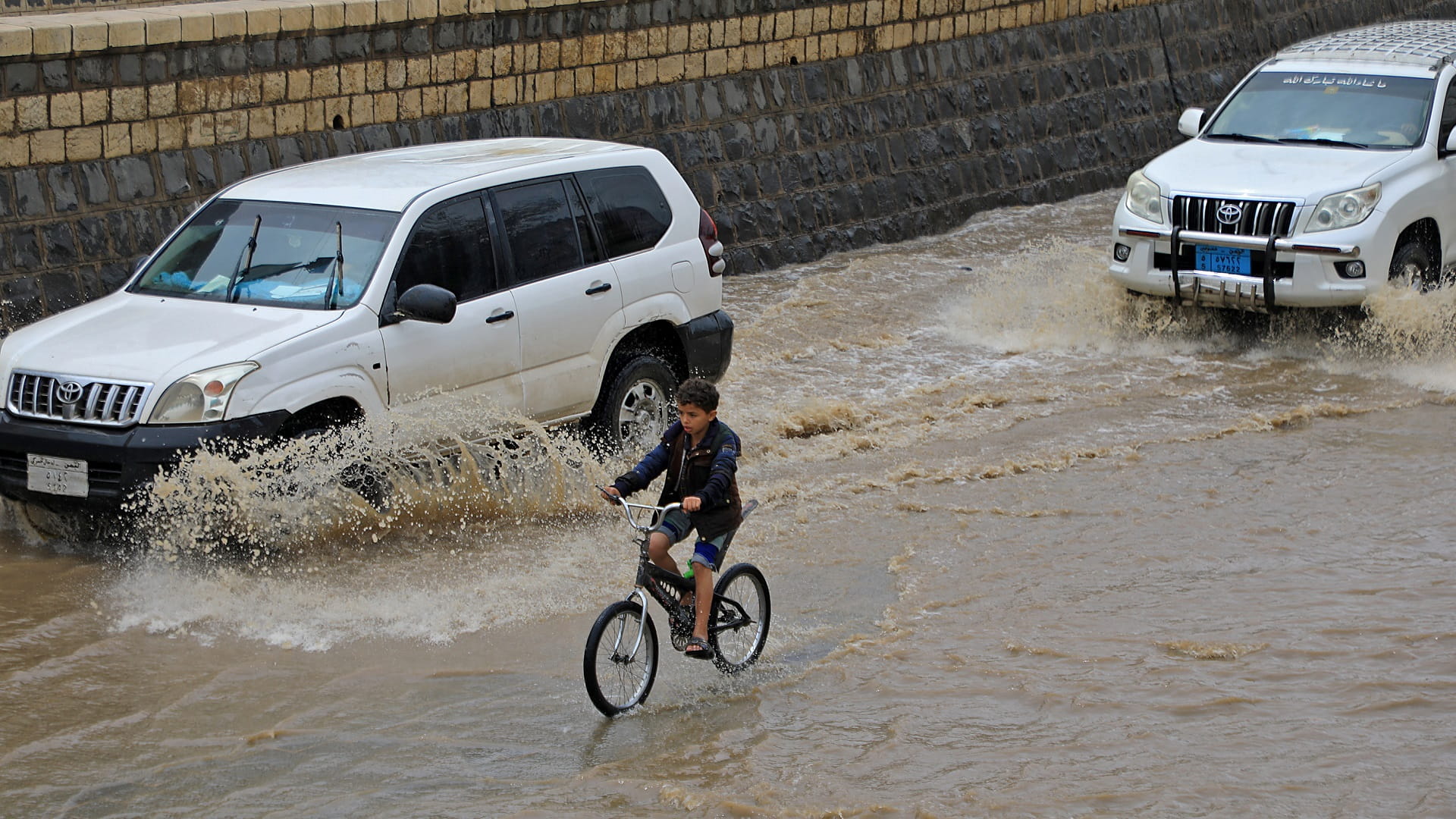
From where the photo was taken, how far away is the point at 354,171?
8.33 m

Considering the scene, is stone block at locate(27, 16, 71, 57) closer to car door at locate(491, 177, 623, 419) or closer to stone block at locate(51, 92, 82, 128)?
stone block at locate(51, 92, 82, 128)

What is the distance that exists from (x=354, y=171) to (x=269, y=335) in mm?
1472

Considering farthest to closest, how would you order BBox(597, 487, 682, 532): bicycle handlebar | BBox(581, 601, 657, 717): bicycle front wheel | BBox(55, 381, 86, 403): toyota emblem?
BBox(55, 381, 86, 403): toyota emblem
BBox(597, 487, 682, 532): bicycle handlebar
BBox(581, 601, 657, 717): bicycle front wheel

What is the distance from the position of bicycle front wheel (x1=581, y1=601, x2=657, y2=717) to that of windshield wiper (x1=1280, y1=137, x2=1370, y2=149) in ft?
25.8

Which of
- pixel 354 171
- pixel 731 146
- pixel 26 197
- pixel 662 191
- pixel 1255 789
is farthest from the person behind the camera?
pixel 731 146

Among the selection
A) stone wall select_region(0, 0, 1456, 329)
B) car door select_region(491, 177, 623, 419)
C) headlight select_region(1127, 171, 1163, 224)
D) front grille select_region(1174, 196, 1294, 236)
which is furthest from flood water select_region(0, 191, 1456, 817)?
stone wall select_region(0, 0, 1456, 329)

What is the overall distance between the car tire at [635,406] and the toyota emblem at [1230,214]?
4.36 metres

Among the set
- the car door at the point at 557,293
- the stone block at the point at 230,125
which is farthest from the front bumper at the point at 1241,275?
the stone block at the point at 230,125

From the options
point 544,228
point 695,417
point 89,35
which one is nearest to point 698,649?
point 695,417

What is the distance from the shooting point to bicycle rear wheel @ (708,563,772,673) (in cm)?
624

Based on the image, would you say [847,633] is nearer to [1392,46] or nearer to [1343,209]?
[1343,209]

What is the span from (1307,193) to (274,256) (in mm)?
6919

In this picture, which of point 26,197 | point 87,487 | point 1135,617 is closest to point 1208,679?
point 1135,617

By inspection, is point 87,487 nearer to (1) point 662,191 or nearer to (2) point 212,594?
(2) point 212,594
